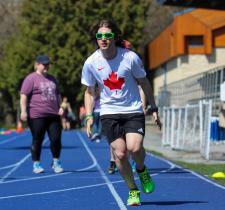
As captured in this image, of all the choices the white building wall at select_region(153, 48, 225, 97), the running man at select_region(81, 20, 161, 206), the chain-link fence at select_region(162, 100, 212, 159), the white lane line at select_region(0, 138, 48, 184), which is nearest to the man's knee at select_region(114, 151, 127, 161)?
the running man at select_region(81, 20, 161, 206)

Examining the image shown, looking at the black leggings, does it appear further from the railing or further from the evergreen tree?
the evergreen tree

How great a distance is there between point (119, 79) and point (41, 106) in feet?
16.5

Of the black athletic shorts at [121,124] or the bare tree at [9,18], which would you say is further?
the bare tree at [9,18]

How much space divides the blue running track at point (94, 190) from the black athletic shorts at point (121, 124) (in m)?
0.80

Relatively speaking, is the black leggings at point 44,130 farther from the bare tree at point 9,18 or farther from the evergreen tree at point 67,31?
the bare tree at point 9,18

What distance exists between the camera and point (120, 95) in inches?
326

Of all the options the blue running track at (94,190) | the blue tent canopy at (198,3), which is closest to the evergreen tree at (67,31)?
the blue tent canopy at (198,3)

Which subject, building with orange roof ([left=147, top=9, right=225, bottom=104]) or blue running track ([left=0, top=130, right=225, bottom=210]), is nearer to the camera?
blue running track ([left=0, top=130, right=225, bottom=210])

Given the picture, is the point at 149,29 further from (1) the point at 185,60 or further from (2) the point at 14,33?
(1) the point at 185,60

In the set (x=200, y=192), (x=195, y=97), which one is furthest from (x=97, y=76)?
(x=195, y=97)

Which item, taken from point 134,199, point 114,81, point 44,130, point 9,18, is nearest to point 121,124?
point 114,81

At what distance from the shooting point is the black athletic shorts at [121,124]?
828cm

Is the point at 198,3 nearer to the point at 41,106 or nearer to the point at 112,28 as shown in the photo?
the point at 41,106

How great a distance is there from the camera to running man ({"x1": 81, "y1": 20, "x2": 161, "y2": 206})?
8242mm
